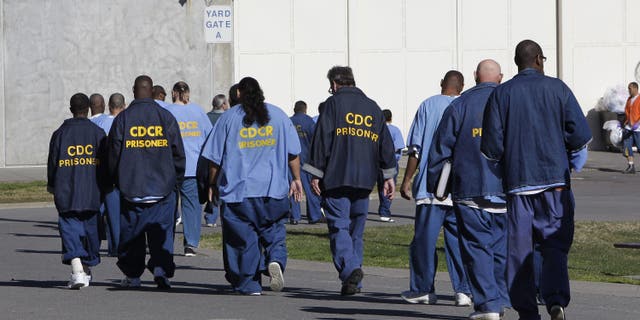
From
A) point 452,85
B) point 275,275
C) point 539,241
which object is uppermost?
point 452,85

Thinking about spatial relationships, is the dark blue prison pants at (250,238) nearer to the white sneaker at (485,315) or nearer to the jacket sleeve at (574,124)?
the white sneaker at (485,315)

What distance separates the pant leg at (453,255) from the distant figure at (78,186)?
321cm

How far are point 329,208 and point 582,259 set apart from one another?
3.86 metres

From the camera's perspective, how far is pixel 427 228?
37.4 feet

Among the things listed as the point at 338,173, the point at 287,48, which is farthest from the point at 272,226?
the point at 287,48

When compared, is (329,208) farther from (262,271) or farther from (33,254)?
(33,254)

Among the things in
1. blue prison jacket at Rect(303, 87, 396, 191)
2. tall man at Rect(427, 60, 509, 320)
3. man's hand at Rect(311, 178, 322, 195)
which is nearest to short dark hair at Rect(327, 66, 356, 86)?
blue prison jacket at Rect(303, 87, 396, 191)

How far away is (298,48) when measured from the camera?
3497cm

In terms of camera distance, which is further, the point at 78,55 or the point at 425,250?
the point at 78,55

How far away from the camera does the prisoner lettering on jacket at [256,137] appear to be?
12.1 m

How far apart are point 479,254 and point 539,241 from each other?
44.0 inches

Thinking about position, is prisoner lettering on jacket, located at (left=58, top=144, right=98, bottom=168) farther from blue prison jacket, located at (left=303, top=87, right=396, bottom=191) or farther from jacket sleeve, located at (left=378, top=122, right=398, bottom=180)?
jacket sleeve, located at (left=378, top=122, right=398, bottom=180)

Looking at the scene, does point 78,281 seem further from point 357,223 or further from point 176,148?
point 357,223

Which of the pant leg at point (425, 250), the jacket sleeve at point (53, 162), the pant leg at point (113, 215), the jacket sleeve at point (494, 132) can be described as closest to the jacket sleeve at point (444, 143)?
the pant leg at point (425, 250)
